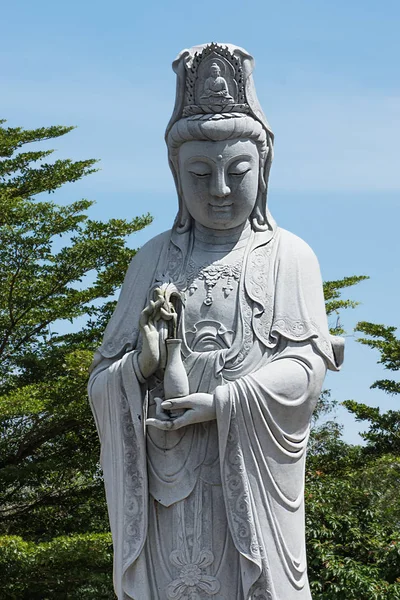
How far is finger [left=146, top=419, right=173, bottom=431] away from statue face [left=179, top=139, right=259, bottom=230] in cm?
121

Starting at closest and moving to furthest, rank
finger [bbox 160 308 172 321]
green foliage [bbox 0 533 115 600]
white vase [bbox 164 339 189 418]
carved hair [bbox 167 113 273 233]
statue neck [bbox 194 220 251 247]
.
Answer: white vase [bbox 164 339 189 418], finger [bbox 160 308 172 321], carved hair [bbox 167 113 273 233], statue neck [bbox 194 220 251 247], green foliage [bbox 0 533 115 600]

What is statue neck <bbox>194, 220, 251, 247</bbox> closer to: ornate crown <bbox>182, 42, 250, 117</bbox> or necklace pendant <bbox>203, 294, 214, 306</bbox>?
necklace pendant <bbox>203, 294, 214, 306</bbox>

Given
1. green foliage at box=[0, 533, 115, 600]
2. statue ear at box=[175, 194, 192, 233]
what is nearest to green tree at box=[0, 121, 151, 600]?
green foliage at box=[0, 533, 115, 600]

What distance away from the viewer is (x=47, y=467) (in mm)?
16250

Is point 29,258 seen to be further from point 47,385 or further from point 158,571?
point 158,571

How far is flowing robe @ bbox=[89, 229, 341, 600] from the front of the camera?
6371mm

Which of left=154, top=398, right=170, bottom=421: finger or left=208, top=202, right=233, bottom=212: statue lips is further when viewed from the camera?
left=208, top=202, right=233, bottom=212: statue lips

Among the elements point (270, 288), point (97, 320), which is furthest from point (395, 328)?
point (270, 288)

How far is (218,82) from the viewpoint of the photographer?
22.1 feet

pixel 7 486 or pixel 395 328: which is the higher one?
pixel 395 328

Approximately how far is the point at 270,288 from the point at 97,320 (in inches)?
407

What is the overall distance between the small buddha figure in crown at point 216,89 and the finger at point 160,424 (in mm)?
1823

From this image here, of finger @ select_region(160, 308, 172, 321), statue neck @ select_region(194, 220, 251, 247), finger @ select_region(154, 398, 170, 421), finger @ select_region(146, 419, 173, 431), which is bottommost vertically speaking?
finger @ select_region(146, 419, 173, 431)

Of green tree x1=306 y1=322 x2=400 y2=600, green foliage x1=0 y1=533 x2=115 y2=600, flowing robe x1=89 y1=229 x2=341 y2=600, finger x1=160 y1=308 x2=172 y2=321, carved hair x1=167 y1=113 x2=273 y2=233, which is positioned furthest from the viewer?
green foliage x1=0 y1=533 x2=115 y2=600
